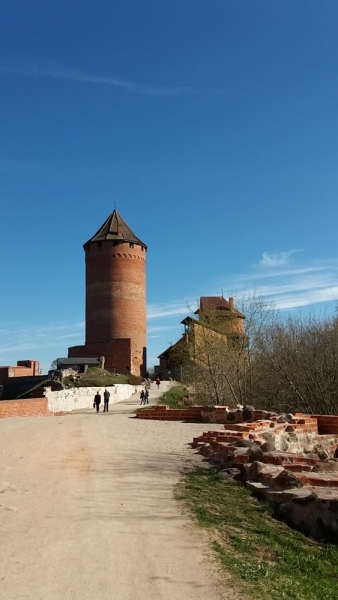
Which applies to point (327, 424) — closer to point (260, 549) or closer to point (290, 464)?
point (290, 464)

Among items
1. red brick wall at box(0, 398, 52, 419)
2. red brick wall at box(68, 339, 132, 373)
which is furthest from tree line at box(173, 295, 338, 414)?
red brick wall at box(68, 339, 132, 373)

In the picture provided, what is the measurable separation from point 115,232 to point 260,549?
6110 cm

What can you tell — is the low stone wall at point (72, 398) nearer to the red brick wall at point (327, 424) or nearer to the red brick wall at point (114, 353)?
the red brick wall at point (327, 424)

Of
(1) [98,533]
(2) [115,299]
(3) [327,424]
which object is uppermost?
(2) [115,299]

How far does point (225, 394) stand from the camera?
27719mm

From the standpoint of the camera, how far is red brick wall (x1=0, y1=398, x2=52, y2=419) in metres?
24.3

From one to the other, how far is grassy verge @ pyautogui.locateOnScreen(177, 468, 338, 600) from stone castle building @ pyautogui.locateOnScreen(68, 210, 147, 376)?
53370 millimetres

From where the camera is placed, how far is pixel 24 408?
83.6ft

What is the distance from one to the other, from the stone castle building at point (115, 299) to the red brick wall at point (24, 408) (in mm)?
33266

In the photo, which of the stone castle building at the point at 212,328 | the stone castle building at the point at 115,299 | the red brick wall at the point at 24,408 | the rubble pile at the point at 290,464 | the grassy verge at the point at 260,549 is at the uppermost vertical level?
the stone castle building at the point at 115,299

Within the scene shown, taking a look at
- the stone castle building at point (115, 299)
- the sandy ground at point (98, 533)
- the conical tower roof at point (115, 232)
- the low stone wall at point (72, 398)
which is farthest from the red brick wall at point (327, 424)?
the conical tower roof at point (115, 232)

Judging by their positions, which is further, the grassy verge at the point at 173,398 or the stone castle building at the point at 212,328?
the grassy verge at the point at 173,398

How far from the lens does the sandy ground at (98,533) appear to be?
4332 mm

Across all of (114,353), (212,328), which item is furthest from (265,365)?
(114,353)
